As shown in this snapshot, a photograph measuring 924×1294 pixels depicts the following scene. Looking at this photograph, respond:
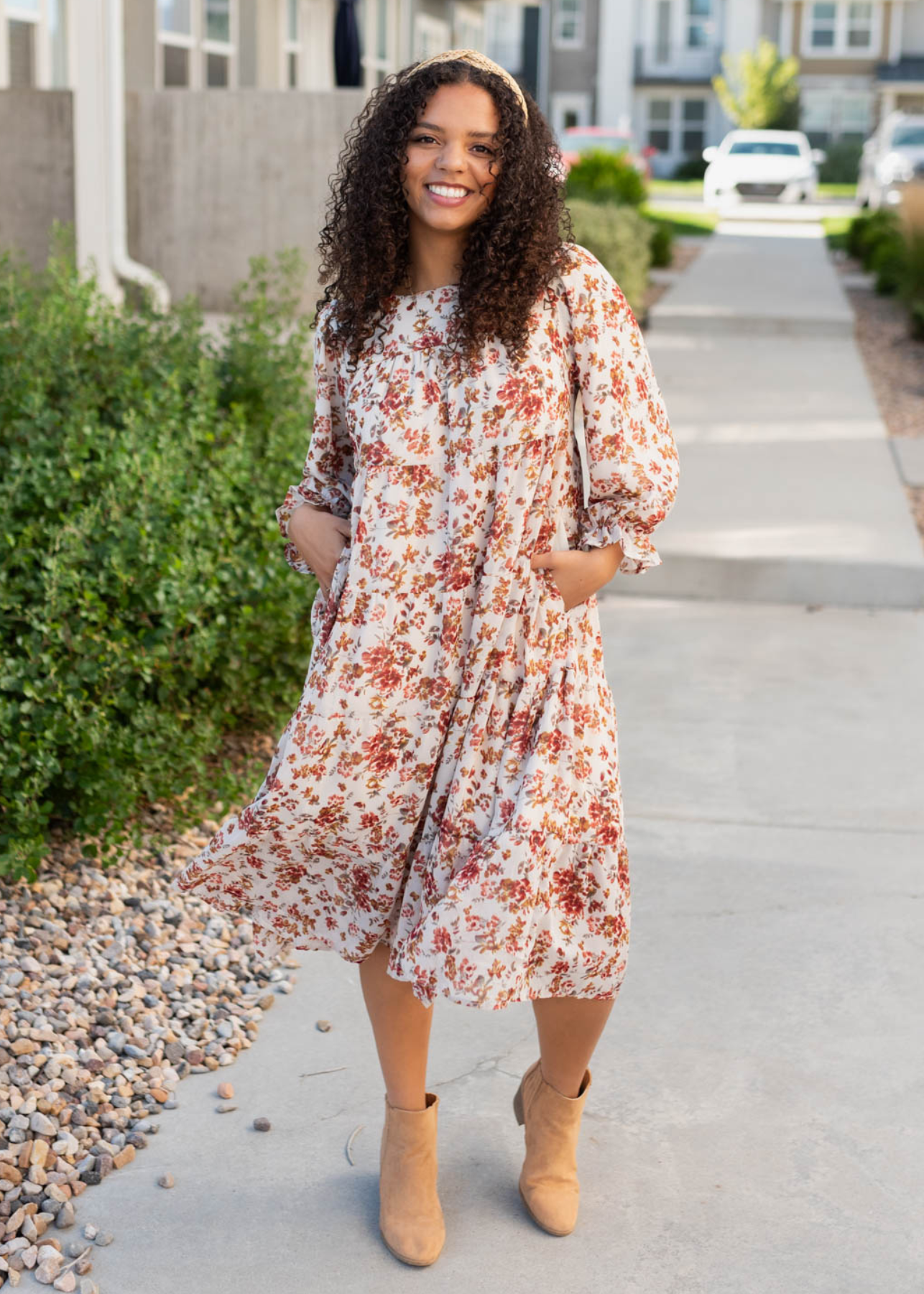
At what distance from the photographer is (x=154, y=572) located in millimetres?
3654

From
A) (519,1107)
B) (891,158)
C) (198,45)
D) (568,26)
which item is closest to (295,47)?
(198,45)

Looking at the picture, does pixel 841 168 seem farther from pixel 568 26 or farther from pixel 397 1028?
pixel 397 1028

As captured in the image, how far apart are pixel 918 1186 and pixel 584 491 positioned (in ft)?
4.24

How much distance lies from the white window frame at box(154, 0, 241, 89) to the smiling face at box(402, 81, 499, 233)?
404 inches

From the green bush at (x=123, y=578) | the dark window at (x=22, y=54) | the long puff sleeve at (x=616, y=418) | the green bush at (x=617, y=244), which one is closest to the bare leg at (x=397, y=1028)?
the long puff sleeve at (x=616, y=418)

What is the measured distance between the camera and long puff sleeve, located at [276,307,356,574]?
2.38 m

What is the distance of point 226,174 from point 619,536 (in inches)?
345

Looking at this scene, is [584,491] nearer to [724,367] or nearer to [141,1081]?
[141,1081]

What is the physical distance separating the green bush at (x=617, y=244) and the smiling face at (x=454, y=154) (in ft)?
29.6

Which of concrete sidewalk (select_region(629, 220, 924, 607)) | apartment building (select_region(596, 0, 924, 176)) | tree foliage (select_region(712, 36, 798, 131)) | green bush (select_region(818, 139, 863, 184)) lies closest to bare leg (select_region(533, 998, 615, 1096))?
concrete sidewalk (select_region(629, 220, 924, 607))

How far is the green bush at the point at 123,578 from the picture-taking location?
3.42 metres

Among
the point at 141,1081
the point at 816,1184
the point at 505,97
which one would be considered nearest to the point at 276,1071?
the point at 141,1081

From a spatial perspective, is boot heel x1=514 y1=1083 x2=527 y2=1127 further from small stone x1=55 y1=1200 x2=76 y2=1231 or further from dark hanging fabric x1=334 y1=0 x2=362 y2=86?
dark hanging fabric x1=334 y1=0 x2=362 y2=86

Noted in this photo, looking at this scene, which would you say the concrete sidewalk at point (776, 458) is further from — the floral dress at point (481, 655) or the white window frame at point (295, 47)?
the white window frame at point (295, 47)
